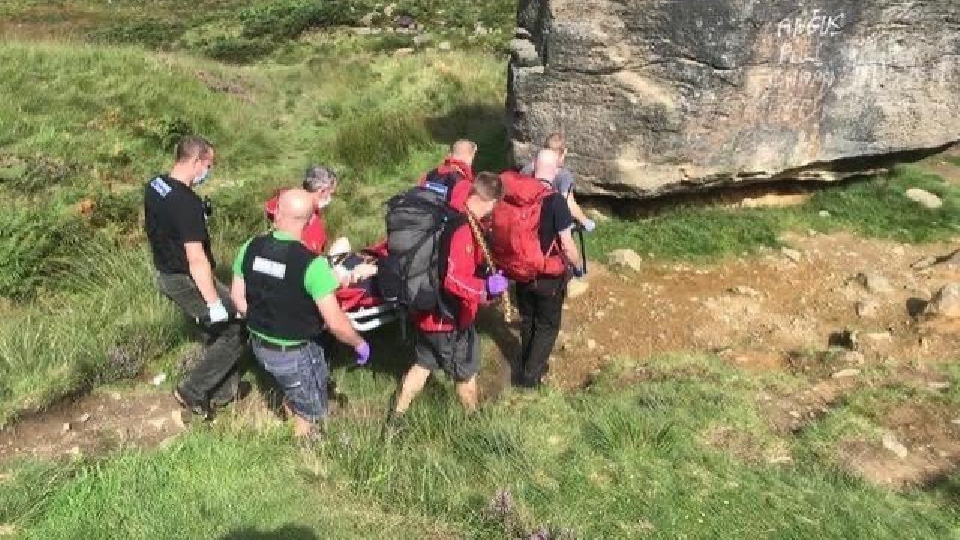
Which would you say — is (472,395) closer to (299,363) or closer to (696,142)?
(299,363)

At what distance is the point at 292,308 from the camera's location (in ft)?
16.4

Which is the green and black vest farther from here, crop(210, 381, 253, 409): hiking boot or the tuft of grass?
the tuft of grass

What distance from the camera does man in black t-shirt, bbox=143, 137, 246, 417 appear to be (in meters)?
5.50

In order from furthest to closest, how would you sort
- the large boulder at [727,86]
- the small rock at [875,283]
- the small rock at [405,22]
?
1. the small rock at [405,22]
2. the large boulder at [727,86]
3. the small rock at [875,283]

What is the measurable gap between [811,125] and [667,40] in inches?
71.4

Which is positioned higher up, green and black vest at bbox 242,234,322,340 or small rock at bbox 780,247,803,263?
green and black vest at bbox 242,234,322,340

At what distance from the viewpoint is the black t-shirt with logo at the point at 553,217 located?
5805mm

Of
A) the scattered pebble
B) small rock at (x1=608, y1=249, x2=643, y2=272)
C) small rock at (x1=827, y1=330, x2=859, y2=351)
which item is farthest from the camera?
small rock at (x1=608, y1=249, x2=643, y2=272)

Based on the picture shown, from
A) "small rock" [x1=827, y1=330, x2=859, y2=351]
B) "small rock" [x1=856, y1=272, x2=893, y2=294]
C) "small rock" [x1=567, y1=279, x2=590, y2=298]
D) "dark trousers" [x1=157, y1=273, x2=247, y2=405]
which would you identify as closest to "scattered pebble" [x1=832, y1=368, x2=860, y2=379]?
"small rock" [x1=827, y1=330, x2=859, y2=351]

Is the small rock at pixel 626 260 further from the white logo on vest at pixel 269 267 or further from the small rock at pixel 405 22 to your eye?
the small rock at pixel 405 22

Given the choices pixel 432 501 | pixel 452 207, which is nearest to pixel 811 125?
pixel 452 207

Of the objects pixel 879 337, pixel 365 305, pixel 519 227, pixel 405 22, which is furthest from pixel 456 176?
pixel 405 22

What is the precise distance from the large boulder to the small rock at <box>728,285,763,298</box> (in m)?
1.33

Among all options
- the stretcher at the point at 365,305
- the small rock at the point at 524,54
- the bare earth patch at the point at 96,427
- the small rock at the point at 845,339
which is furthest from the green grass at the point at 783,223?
the bare earth patch at the point at 96,427
